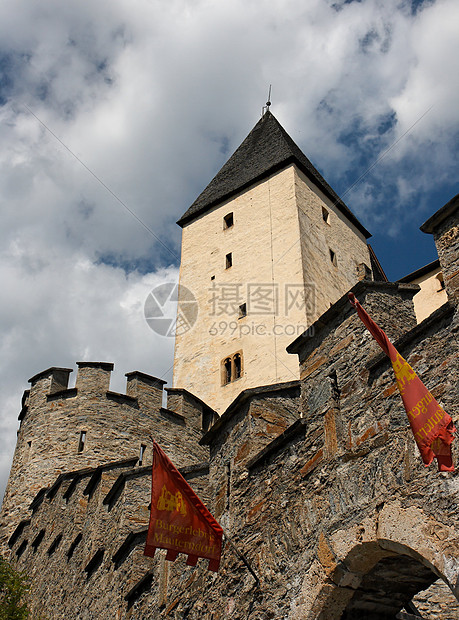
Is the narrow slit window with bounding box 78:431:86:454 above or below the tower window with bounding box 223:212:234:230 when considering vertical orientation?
below

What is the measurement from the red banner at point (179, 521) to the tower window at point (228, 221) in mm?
17841

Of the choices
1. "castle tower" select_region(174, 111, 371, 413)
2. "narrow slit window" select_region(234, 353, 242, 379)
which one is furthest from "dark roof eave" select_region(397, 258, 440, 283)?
"narrow slit window" select_region(234, 353, 242, 379)

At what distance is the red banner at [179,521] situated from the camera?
5.67 meters

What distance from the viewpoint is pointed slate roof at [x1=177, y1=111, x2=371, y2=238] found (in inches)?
923

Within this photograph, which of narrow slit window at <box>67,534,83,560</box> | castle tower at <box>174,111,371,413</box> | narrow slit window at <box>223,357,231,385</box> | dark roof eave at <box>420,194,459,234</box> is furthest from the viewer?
narrow slit window at <box>223,357,231,385</box>

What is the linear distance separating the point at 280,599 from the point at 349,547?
0.89 m

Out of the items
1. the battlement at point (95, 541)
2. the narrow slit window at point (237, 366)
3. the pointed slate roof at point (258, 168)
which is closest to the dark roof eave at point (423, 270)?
the narrow slit window at point (237, 366)

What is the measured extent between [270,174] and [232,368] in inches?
285

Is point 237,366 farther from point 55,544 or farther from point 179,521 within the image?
point 179,521

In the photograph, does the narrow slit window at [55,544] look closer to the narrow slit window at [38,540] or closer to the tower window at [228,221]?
the narrow slit window at [38,540]

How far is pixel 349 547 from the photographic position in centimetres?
454

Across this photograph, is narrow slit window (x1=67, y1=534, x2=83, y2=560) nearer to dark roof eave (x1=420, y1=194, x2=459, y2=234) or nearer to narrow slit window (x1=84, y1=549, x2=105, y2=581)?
narrow slit window (x1=84, y1=549, x2=105, y2=581)

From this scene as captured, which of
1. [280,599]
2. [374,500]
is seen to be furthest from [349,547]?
[280,599]

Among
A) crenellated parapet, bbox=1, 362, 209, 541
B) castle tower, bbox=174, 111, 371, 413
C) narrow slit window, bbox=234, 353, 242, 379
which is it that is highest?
castle tower, bbox=174, 111, 371, 413
